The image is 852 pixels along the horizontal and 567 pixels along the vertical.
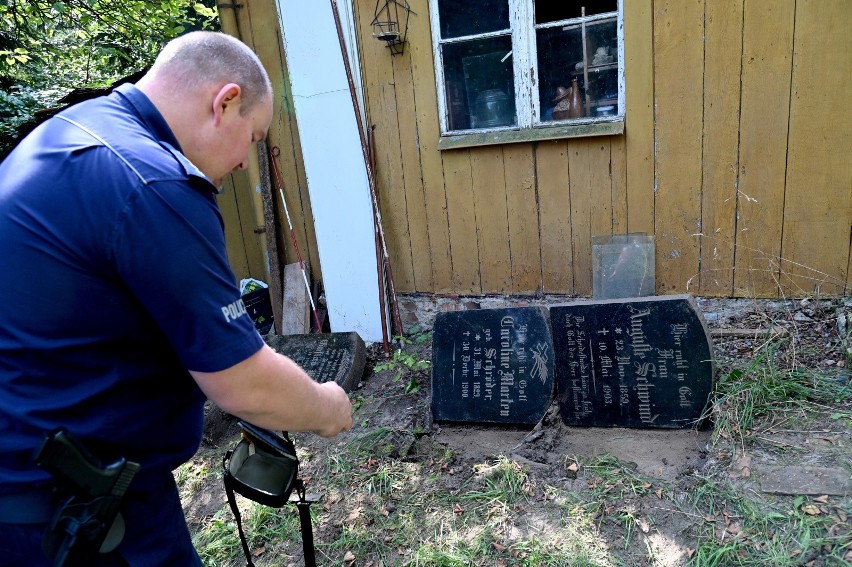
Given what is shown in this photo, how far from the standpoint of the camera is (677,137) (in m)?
3.79

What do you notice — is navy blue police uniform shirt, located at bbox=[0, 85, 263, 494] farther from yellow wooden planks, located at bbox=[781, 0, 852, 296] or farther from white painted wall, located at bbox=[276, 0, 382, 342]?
yellow wooden planks, located at bbox=[781, 0, 852, 296]

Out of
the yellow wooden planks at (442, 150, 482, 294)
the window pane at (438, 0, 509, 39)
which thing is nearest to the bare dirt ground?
the yellow wooden planks at (442, 150, 482, 294)

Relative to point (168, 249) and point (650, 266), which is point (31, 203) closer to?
A: point (168, 249)

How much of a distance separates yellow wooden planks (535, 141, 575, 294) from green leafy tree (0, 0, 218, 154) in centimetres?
526

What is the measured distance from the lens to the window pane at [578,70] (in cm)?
390

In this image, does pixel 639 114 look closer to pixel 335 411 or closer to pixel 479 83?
pixel 479 83

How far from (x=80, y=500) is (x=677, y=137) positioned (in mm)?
3787

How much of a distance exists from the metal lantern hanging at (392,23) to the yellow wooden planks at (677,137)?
1789 millimetres

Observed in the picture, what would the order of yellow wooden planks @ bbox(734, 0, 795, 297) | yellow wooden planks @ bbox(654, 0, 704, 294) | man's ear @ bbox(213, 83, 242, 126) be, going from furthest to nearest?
yellow wooden planks @ bbox(654, 0, 704, 294) < yellow wooden planks @ bbox(734, 0, 795, 297) < man's ear @ bbox(213, 83, 242, 126)

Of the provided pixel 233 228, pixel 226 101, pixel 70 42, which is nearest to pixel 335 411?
pixel 226 101

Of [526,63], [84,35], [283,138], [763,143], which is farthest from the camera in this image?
[84,35]

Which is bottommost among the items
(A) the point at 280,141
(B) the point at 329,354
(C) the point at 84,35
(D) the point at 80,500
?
(B) the point at 329,354

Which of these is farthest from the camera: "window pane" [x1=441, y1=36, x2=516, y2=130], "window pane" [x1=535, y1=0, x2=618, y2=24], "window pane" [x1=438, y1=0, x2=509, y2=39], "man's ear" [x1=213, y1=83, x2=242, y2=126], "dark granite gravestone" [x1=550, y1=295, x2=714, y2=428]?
"window pane" [x1=441, y1=36, x2=516, y2=130]

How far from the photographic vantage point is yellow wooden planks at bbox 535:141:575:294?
4145 mm
